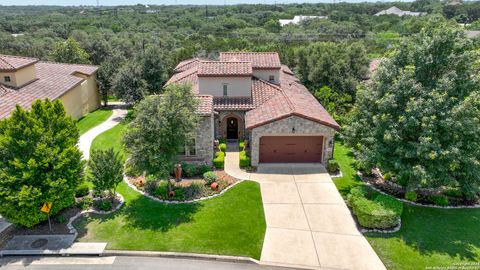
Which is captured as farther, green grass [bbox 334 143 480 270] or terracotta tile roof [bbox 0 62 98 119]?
terracotta tile roof [bbox 0 62 98 119]

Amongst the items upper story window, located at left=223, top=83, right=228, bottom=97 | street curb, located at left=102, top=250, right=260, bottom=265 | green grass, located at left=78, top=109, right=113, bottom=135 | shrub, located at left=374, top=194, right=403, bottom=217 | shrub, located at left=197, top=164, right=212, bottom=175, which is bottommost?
street curb, located at left=102, top=250, right=260, bottom=265

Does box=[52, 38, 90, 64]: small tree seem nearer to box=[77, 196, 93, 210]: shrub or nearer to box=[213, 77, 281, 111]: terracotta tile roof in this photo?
box=[213, 77, 281, 111]: terracotta tile roof

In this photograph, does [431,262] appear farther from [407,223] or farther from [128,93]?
[128,93]

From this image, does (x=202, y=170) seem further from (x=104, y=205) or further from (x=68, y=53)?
(x=68, y=53)

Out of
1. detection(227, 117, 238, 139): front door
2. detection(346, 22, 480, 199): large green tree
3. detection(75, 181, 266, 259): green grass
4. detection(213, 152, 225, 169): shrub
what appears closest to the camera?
detection(75, 181, 266, 259): green grass

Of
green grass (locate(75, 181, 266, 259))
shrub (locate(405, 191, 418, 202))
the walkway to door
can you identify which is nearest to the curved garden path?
green grass (locate(75, 181, 266, 259))

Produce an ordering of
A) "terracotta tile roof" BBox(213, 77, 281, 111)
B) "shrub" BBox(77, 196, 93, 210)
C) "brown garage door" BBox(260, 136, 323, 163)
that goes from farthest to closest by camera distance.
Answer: "terracotta tile roof" BBox(213, 77, 281, 111)
"brown garage door" BBox(260, 136, 323, 163)
"shrub" BBox(77, 196, 93, 210)

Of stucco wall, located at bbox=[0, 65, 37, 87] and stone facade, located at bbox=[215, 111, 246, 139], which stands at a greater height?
stucco wall, located at bbox=[0, 65, 37, 87]
